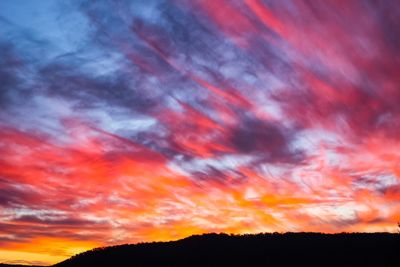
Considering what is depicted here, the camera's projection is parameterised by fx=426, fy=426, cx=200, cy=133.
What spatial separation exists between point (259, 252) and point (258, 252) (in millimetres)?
79

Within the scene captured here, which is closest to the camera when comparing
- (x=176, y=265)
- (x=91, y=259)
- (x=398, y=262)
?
(x=398, y=262)

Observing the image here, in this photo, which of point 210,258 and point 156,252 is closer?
point 210,258

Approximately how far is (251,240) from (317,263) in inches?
291

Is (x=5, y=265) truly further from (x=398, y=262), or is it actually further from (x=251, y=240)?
(x=398, y=262)

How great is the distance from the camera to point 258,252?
→ 95.9 ft

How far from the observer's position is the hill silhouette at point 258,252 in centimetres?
2552

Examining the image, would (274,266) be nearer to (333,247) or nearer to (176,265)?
(333,247)

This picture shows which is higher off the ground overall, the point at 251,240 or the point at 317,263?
the point at 251,240

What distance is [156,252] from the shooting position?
32.7 meters

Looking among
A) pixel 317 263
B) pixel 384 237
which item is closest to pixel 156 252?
pixel 317 263

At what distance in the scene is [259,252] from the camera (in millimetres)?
29172

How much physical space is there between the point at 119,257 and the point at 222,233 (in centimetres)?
832

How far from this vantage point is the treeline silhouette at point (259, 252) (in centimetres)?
2550

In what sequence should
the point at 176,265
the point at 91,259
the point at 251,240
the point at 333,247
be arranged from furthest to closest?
1. the point at 91,259
2. the point at 251,240
3. the point at 176,265
4. the point at 333,247
